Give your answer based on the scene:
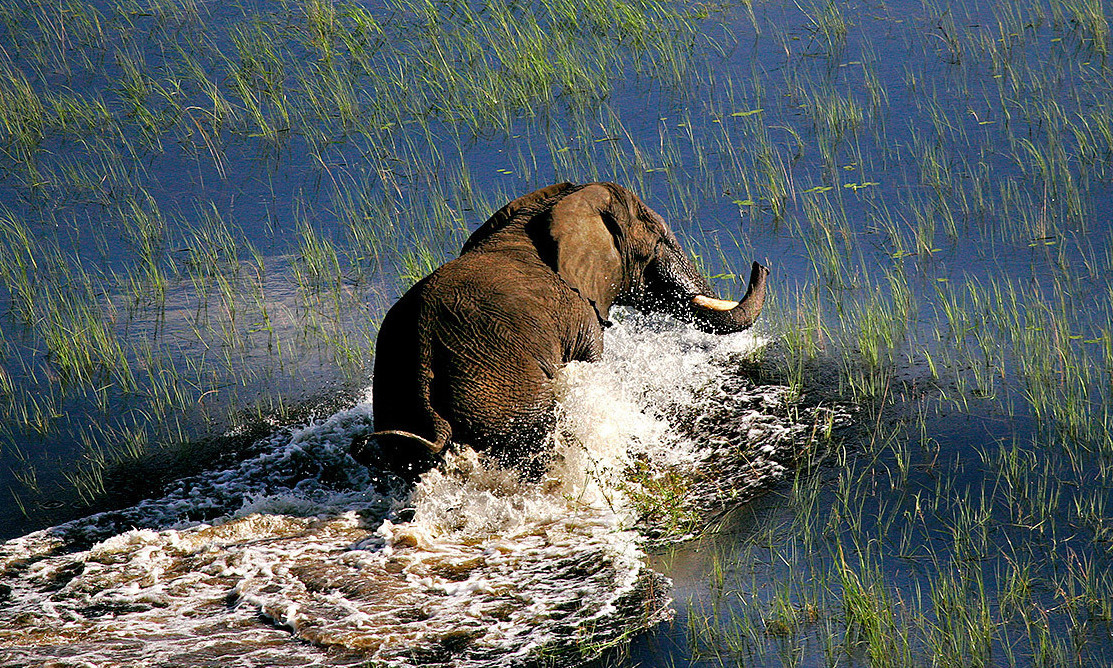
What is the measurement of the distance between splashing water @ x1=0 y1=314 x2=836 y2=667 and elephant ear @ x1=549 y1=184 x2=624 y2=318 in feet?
1.38

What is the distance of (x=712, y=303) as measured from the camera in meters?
6.34

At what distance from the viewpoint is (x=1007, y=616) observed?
13.6ft

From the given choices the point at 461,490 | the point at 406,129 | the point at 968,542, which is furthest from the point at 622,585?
the point at 406,129

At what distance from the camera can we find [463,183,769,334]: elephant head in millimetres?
5715

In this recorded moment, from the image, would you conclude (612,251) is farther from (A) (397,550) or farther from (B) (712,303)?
(A) (397,550)

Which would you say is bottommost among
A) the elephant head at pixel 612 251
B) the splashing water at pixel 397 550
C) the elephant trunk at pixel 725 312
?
the splashing water at pixel 397 550

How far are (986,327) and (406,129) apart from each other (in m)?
5.20

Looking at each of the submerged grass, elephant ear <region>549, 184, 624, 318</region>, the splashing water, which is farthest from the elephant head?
the submerged grass

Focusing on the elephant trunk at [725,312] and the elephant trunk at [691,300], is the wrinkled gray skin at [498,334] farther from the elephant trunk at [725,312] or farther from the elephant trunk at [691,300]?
the elephant trunk at [725,312]

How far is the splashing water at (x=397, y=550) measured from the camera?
14.1 ft

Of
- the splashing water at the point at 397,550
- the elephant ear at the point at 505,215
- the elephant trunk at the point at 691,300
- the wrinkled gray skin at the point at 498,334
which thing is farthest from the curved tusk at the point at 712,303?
the elephant ear at the point at 505,215

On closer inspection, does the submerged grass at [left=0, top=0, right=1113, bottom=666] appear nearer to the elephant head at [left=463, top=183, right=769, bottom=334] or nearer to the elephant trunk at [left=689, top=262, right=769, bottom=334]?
the elephant trunk at [left=689, top=262, right=769, bottom=334]

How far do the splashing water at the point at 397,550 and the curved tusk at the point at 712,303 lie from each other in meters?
0.43

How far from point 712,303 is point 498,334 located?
1.55 m
